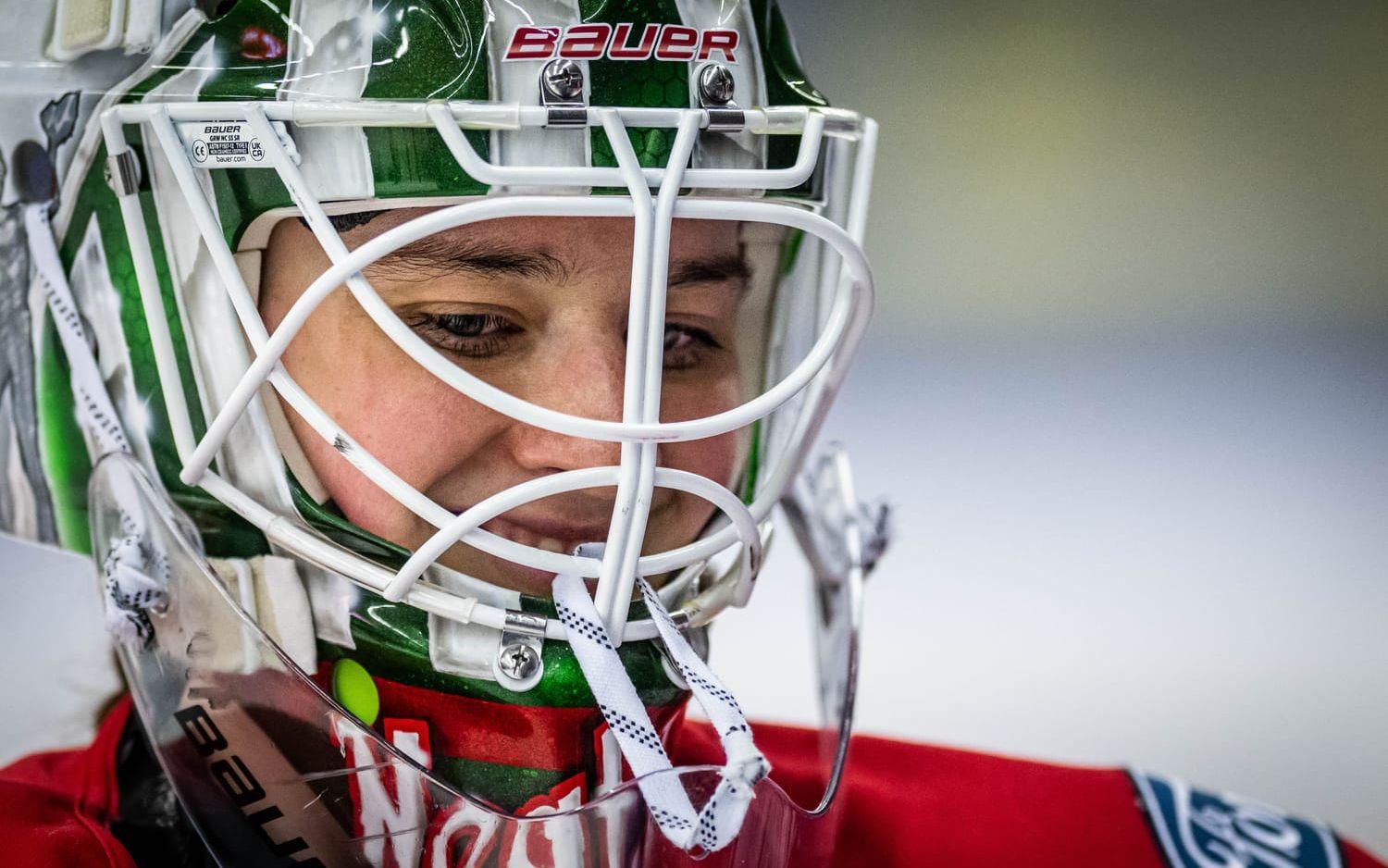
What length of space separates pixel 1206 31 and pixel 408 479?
2.15 meters

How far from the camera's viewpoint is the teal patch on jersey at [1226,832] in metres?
0.89

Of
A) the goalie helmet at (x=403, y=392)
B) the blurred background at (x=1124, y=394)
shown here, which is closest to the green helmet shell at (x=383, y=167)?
the goalie helmet at (x=403, y=392)

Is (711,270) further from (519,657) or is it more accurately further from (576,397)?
(519,657)

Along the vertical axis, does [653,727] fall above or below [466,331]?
below

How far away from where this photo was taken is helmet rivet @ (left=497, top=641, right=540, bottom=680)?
648mm

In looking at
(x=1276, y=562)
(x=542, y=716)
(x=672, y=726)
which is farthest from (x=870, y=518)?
(x=1276, y=562)

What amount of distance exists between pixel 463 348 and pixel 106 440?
8.8 inches

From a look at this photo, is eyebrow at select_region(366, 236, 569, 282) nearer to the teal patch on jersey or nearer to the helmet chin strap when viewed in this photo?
the helmet chin strap

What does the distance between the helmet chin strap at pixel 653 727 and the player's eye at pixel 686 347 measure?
0.13 meters

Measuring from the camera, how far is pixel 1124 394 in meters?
2.11

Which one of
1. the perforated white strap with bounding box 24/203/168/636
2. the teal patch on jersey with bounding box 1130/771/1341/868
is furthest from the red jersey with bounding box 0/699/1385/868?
the perforated white strap with bounding box 24/203/168/636

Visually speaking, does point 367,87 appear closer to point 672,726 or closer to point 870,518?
point 672,726

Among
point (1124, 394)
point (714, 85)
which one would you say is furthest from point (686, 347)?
point (1124, 394)

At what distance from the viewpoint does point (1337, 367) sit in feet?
7.30
